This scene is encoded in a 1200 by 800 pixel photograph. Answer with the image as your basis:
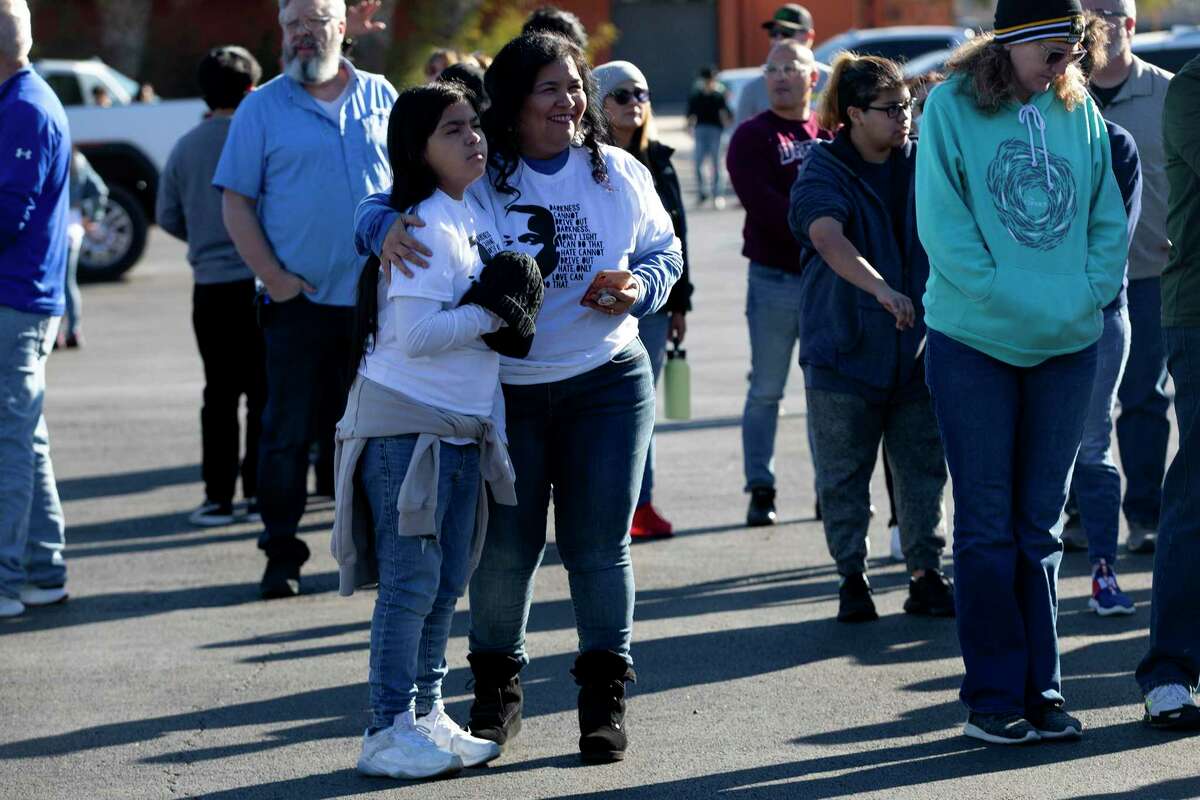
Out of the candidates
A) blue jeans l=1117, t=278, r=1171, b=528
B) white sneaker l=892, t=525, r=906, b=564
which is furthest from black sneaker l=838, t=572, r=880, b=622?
blue jeans l=1117, t=278, r=1171, b=528

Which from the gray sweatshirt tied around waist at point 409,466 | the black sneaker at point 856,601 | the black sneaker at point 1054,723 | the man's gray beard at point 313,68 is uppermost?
the man's gray beard at point 313,68

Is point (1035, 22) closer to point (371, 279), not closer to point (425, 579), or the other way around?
point (371, 279)

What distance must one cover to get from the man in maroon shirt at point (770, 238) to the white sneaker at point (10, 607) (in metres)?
3.18

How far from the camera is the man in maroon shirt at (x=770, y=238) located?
8.11 metres

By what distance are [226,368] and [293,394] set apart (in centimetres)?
182

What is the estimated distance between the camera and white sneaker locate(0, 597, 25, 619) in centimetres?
701

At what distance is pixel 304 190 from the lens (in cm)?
698

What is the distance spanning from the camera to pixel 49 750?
541 centimetres

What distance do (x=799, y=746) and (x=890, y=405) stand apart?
1.78 metres

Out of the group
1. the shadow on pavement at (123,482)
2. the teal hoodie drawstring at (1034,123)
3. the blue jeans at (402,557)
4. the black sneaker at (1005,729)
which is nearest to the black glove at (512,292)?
the blue jeans at (402,557)

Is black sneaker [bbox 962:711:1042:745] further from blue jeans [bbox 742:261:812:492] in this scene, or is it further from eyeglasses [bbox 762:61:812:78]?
eyeglasses [bbox 762:61:812:78]

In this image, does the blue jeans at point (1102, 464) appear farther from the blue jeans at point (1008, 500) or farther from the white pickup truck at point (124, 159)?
the white pickup truck at point (124, 159)

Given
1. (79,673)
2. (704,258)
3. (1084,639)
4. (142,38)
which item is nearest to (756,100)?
(1084,639)

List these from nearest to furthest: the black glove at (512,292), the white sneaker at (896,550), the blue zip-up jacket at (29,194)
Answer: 1. the black glove at (512,292)
2. the blue zip-up jacket at (29,194)
3. the white sneaker at (896,550)
